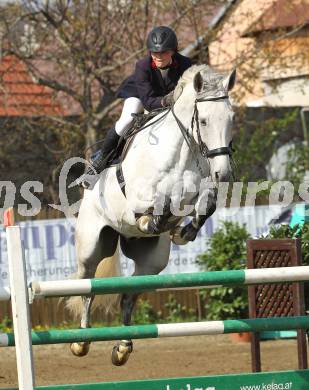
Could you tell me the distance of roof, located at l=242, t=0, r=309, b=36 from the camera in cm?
1579

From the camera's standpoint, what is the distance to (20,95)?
669 inches

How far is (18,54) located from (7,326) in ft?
14.6

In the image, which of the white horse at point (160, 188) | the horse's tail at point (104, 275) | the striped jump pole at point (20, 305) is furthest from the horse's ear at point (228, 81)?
the striped jump pole at point (20, 305)

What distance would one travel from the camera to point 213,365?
9.79m

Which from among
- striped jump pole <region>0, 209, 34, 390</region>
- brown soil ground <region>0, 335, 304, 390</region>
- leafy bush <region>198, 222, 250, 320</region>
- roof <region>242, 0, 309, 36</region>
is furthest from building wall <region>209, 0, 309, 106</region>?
striped jump pole <region>0, 209, 34, 390</region>

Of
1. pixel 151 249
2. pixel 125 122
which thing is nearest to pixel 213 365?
pixel 151 249

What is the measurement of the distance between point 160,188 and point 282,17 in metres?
10.1

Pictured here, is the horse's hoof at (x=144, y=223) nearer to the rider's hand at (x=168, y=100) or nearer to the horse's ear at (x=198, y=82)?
the rider's hand at (x=168, y=100)

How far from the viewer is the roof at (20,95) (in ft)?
51.8

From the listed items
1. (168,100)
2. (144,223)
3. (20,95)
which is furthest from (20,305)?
(20,95)

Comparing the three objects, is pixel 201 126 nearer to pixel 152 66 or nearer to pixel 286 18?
pixel 152 66

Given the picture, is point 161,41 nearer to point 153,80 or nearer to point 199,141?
point 153,80

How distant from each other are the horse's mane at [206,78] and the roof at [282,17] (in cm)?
880

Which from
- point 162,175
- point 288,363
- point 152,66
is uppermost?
point 152,66
